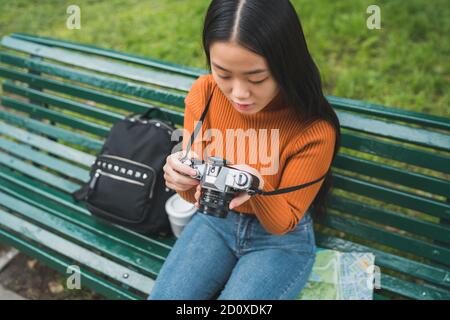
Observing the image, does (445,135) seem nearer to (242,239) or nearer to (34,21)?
(242,239)

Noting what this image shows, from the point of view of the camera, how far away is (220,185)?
1681 millimetres

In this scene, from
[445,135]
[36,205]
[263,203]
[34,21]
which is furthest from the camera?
[34,21]

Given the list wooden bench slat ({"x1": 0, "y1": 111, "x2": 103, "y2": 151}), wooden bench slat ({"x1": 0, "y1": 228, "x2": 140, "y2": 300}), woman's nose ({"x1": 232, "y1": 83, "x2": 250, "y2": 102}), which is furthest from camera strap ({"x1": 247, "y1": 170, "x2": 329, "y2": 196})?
wooden bench slat ({"x1": 0, "y1": 111, "x2": 103, "y2": 151})

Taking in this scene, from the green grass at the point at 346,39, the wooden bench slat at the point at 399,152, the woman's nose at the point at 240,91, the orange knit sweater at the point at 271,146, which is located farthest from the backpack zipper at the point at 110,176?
the green grass at the point at 346,39

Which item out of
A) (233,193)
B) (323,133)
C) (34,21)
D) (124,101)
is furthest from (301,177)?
(34,21)

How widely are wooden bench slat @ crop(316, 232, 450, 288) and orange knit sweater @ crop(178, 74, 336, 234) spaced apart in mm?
574

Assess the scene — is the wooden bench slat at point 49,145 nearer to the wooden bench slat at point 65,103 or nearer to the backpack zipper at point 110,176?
the wooden bench slat at point 65,103

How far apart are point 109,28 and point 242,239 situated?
A: 366 centimetres

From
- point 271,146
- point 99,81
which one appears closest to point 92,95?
point 99,81

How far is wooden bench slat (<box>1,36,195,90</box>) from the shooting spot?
2.66 metres

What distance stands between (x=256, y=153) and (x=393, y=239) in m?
0.91

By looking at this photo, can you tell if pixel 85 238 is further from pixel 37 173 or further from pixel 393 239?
pixel 393 239

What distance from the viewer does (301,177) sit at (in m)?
1.90

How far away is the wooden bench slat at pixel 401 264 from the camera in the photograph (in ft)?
7.36
